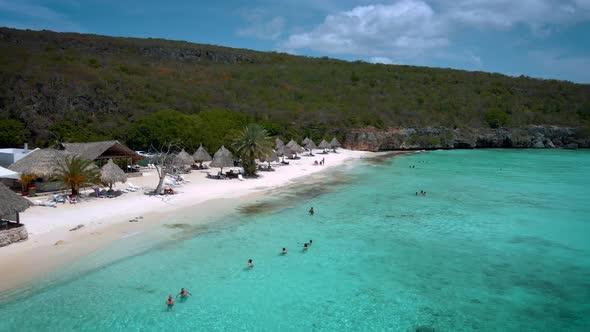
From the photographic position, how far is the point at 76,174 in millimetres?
19812

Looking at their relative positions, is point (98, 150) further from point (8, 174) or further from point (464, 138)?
point (464, 138)

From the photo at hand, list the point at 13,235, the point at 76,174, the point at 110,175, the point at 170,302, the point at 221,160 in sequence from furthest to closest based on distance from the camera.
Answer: the point at 221,160, the point at 110,175, the point at 76,174, the point at 13,235, the point at 170,302

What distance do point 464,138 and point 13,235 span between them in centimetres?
6766

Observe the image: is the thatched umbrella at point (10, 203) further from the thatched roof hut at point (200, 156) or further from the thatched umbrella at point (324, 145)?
the thatched umbrella at point (324, 145)

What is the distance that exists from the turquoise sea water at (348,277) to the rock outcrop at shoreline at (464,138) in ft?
123

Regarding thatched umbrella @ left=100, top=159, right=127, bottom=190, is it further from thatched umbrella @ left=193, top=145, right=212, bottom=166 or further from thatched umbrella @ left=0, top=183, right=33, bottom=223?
thatched umbrella @ left=193, top=145, right=212, bottom=166

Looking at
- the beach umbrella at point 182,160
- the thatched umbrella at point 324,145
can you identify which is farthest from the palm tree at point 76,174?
the thatched umbrella at point 324,145

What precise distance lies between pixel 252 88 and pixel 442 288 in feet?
203

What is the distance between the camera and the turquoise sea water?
10750 mm

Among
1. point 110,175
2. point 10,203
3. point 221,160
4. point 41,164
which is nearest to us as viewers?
point 10,203

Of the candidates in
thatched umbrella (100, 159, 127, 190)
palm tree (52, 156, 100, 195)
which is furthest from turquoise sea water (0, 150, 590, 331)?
palm tree (52, 156, 100, 195)

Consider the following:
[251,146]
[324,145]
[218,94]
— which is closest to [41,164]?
[251,146]

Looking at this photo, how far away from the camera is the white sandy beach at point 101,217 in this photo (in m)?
13.0

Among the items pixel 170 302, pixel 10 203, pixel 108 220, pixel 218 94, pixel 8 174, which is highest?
pixel 218 94
